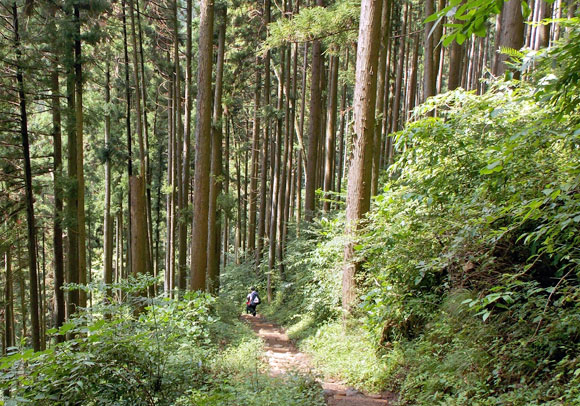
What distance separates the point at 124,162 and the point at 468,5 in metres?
19.4

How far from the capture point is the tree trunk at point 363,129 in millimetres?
7562

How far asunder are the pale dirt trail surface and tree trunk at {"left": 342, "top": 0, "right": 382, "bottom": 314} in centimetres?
167

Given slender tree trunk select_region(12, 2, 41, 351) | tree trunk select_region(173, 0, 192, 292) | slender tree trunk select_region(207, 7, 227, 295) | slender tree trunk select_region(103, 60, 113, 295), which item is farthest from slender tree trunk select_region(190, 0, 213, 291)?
slender tree trunk select_region(103, 60, 113, 295)

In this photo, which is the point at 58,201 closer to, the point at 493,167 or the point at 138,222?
the point at 138,222

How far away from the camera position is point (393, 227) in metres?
6.32

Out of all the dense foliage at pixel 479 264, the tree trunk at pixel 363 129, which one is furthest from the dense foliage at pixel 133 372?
the tree trunk at pixel 363 129

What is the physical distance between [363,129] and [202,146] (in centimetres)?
426

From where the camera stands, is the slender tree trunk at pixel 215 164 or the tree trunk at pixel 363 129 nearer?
the tree trunk at pixel 363 129

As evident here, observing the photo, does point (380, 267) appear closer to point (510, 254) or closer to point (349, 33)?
point (510, 254)

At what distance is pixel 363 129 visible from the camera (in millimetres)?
7625

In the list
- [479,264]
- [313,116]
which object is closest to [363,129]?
[479,264]

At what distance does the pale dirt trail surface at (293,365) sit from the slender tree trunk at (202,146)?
2708 millimetres

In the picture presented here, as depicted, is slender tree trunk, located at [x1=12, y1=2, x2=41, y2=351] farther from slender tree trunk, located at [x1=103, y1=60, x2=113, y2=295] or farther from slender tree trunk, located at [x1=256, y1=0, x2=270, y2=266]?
slender tree trunk, located at [x1=256, y1=0, x2=270, y2=266]

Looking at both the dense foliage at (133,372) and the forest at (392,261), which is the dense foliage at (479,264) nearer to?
the forest at (392,261)
